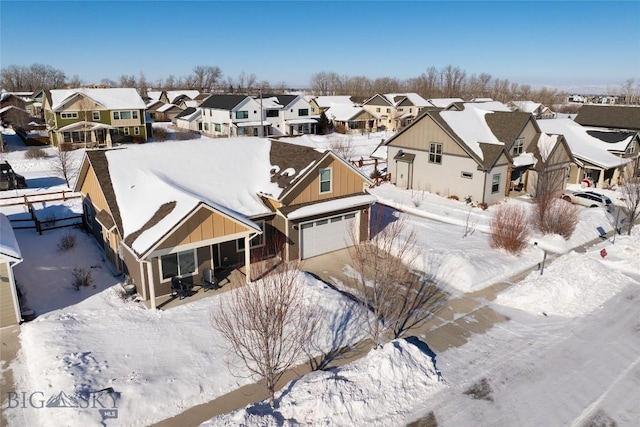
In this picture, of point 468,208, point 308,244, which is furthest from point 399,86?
point 308,244

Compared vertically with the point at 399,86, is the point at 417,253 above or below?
below

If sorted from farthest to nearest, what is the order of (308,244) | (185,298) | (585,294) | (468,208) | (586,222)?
1. (468,208)
2. (586,222)
3. (308,244)
4. (585,294)
5. (185,298)

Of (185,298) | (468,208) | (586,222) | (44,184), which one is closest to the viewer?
(185,298)

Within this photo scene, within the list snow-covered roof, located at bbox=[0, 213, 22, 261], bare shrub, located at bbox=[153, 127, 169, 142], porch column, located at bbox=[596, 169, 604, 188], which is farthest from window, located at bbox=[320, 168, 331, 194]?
bare shrub, located at bbox=[153, 127, 169, 142]

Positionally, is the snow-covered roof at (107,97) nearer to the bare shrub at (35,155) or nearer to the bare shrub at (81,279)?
the bare shrub at (35,155)

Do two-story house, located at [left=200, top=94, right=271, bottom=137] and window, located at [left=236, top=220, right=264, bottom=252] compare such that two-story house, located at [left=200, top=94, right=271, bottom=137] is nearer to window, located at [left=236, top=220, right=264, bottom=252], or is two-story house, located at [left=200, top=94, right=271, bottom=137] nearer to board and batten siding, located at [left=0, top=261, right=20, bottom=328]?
window, located at [left=236, top=220, right=264, bottom=252]

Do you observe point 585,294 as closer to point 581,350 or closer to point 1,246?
point 581,350

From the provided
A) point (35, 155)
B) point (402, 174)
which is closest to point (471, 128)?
point (402, 174)
